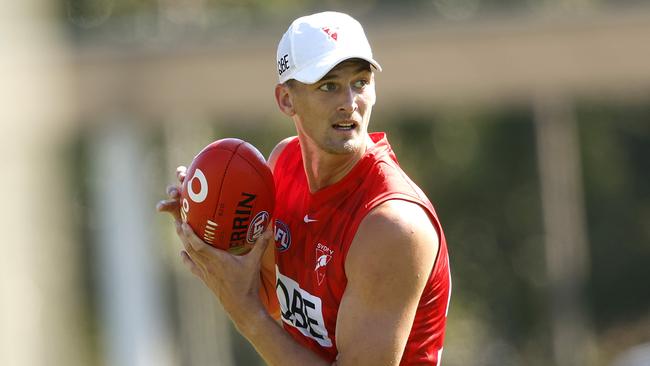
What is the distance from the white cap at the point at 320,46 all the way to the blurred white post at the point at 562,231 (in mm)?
9414

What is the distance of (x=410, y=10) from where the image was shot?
1329cm

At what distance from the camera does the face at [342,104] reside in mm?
5141

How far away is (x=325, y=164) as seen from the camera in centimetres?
545

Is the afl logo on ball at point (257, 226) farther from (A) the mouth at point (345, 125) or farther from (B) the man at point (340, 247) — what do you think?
(A) the mouth at point (345, 125)

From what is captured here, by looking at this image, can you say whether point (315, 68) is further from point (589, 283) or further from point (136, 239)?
point (589, 283)

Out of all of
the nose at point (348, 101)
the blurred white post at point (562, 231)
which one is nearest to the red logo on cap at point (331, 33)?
the nose at point (348, 101)

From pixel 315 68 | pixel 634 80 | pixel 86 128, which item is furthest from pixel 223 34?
pixel 315 68

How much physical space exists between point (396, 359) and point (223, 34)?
8.67 meters

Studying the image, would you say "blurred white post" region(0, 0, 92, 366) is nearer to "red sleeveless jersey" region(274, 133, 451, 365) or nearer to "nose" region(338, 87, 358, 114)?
"red sleeveless jersey" region(274, 133, 451, 365)

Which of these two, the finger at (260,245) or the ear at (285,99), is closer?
the finger at (260,245)

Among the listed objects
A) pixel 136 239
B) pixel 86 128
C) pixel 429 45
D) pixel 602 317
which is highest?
pixel 429 45

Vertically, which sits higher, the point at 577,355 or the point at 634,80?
the point at 634,80

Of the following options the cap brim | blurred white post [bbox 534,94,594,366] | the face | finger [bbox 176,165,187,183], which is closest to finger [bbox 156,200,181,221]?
finger [bbox 176,165,187,183]

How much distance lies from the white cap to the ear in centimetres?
10
